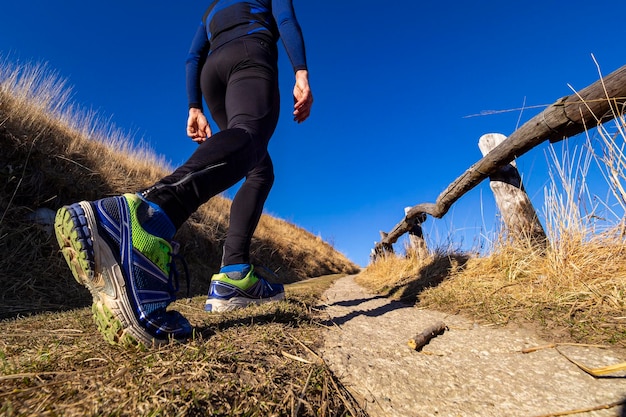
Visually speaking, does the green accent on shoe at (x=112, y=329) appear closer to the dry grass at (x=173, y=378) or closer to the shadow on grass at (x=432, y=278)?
the dry grass at (x=173, y=378)

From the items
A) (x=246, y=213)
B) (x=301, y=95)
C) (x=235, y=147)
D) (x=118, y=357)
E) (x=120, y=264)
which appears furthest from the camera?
(x=246, y=213)

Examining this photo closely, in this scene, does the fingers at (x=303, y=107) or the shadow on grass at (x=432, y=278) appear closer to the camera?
the fingers at (x=303, y=107)

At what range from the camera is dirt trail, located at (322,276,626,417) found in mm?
803

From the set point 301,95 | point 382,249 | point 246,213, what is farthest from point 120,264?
point 382,249

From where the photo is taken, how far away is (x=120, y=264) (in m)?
0.94

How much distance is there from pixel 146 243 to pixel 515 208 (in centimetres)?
266

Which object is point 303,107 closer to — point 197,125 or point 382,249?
point 197,125

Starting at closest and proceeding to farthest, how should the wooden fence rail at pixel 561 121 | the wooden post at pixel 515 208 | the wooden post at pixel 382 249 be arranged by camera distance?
the wooden fence rail at pixel 561 121, the wooden post at pixel 515 208, the wooden post at pixel 382 249

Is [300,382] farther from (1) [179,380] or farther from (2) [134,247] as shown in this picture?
(2) [134,247]

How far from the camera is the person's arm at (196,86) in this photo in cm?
203

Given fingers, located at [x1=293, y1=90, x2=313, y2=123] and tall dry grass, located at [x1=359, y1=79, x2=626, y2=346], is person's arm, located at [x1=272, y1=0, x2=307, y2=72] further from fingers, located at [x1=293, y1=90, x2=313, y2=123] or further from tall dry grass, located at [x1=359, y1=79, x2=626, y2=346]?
tall dry grass, located at [x1=359, y1=79, x2=626, y2=346]

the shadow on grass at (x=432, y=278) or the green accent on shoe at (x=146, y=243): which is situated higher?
the shadow on grass at (x=432, y=278)

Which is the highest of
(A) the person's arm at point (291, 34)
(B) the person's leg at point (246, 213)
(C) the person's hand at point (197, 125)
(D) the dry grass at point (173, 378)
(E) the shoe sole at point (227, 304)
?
(A) the person's arm at point (291, 34)

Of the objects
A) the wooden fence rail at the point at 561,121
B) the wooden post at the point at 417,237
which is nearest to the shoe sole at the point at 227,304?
the wooden fence rail at the point at 561,121
